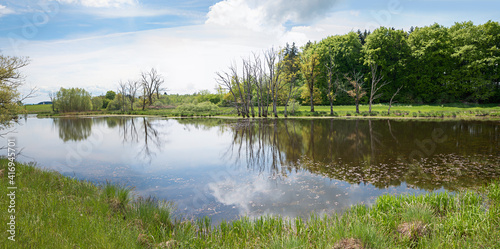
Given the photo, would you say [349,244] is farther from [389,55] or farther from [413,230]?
[389,55]

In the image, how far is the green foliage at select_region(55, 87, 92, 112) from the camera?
68.0m

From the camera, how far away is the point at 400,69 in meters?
51.5

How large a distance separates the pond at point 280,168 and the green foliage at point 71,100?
5896 cm

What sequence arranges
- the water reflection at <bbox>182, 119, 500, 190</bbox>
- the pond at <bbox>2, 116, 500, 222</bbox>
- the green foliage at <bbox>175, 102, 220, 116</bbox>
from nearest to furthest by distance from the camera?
1. the pond at <bbox>2, 116, 500, 222</bbox>
2. the water reflection at <bbox>182, 119, 500, 190</bbox>
3. the green foliage at <bbox>175, 102, 220, 116</bbox>

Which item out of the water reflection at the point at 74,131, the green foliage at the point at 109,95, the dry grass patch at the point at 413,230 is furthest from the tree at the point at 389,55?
the green foliage at the point at 109,95

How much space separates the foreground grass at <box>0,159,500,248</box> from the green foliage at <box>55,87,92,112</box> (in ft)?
242

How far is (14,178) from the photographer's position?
8.60 m

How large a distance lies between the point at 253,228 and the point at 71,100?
78.9m

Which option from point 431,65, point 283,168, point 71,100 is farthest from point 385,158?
point 71,100

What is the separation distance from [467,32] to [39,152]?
2408 inches

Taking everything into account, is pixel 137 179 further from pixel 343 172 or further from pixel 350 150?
pixel 350 150

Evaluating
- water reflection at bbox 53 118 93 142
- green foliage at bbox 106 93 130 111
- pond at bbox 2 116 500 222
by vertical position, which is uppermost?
green foliage at bbox 106 93 130 111

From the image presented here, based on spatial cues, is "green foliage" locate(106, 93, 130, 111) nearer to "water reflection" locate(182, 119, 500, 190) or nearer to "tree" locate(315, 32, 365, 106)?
"tree" locate(315, 32, 365, 106)

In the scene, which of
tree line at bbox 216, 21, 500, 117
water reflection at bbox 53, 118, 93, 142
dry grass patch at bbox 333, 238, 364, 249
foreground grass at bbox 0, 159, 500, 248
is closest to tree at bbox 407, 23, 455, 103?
tree line at bbox 216, 21, 500, 117
